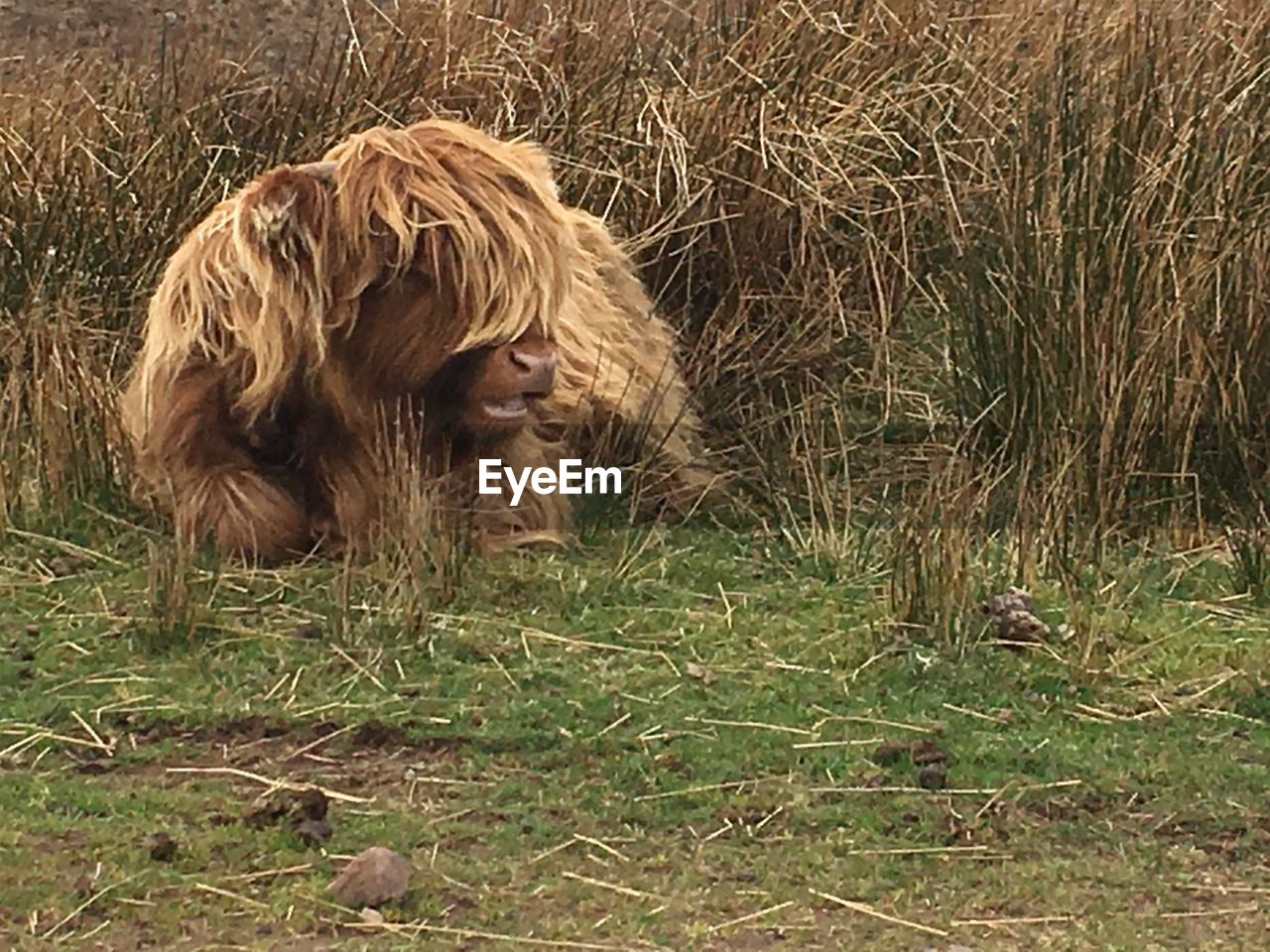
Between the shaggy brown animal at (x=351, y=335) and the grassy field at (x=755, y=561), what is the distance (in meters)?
0.14

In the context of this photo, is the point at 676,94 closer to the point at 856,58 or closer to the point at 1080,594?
the point at 856,58

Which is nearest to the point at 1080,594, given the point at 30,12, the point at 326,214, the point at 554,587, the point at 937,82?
the point at 554,587

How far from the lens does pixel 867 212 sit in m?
4.73

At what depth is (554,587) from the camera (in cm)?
348

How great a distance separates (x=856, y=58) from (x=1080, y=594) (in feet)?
7.05

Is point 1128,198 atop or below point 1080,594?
atop

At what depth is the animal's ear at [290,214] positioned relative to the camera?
348cm

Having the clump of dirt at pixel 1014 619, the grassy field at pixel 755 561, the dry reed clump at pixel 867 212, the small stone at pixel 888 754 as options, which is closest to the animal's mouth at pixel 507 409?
the grassy field at pixel 755 561

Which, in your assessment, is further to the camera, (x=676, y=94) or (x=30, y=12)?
(x=30, y=12)

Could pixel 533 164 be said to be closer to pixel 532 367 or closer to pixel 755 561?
pixel 532 367

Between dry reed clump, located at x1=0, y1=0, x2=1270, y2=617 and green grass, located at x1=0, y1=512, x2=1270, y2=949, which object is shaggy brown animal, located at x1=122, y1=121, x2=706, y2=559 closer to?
green grass, located at x1=0, y1=512, x2=1270, y2=949

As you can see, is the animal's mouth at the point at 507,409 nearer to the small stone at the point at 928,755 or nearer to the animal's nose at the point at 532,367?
the animal's nose at the point at 532,367

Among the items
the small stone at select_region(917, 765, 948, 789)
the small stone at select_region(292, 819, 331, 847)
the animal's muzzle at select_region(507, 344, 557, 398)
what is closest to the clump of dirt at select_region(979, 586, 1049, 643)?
the small stone at select_region(917, 765, 948, 789)

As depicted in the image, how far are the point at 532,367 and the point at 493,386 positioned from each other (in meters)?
0.07
